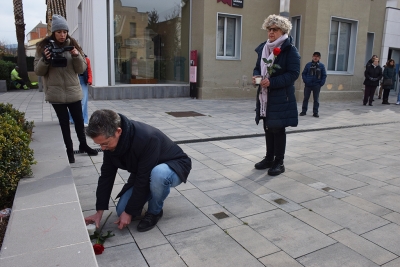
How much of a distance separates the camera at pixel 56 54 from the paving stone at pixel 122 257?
8.21 feet

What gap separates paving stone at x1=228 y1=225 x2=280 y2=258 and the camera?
2842mm

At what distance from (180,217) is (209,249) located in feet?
2.05

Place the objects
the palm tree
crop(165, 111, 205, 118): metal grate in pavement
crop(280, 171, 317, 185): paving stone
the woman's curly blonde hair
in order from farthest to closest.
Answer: the palm tree → crop(165, 111, 205, 118): metal grate in pavement → crop(280, 171, 317, 185): paving stone → the woman's curly blonde hair

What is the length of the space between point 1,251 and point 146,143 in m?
1.20

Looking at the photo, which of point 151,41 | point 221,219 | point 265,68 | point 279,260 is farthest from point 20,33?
point 279,260

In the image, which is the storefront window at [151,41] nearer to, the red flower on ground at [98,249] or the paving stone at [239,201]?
the paving stone at [239,201]

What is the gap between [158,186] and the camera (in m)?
2.86

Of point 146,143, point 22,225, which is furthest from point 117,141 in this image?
point 22,225

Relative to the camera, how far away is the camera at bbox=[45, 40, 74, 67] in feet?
13.5

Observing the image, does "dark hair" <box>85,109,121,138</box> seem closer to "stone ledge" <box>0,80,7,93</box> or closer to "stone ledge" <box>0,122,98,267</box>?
"stone ledge" <box>0,122,98,267</box>

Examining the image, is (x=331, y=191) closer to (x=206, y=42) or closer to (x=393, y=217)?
(x=393, y=217)

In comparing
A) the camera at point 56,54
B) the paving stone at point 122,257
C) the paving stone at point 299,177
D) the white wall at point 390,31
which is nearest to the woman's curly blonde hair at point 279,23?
the paving stone at point 299,177

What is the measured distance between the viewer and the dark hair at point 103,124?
7.82 ft

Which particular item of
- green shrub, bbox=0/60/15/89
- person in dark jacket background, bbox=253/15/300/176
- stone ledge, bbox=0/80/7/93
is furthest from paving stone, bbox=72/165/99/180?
green shrub, bbox=0/60/15/89
